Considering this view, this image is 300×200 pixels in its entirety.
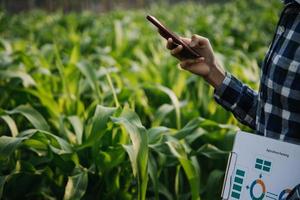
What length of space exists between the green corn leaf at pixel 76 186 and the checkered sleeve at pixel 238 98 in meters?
0.58

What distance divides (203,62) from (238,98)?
15cm

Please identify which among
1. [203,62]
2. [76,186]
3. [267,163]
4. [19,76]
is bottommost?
[76,186]

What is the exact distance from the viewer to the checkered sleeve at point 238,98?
4.83ft

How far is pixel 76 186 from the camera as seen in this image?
1725 millimetres

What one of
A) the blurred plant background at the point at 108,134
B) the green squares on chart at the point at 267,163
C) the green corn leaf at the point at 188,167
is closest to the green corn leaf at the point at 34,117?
the blurred plant background at the point at 108,134

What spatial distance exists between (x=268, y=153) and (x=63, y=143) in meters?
0.89

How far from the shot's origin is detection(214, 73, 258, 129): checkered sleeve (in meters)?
1.47

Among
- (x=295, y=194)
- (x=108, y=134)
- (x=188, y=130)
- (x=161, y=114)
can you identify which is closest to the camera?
(x=295, y=194)

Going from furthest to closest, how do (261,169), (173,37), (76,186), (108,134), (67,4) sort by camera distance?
(67,4)
(108,134)
(76,186)
(173,37)
(261,169)

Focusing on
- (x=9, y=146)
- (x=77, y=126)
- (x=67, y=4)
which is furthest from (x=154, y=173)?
(x=67, y=4)

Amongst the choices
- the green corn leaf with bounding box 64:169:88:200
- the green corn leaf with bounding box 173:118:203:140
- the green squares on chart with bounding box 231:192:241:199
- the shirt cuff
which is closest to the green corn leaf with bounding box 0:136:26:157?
the green corn leaf with bounding box 64:169:88:200

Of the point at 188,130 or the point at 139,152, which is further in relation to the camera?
the point at 188,130

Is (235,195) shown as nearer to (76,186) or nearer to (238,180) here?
(238,180)

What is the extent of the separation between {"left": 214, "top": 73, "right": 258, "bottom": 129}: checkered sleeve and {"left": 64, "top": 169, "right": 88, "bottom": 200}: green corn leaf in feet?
1.89
